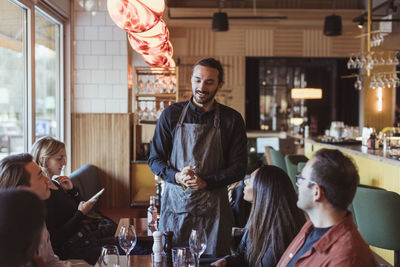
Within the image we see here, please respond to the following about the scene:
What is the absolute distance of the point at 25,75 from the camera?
15.1 ft

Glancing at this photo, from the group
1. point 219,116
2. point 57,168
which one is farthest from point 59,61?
point 219,116

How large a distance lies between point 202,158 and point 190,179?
0.21m

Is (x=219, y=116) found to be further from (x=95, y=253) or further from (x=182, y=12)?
(x=182, y=12)

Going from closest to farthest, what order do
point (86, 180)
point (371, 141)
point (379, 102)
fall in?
1. point (86, 180)
2. point (371, 141)
3. point (379, 102)

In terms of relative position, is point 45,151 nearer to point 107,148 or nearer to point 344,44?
point 107,148

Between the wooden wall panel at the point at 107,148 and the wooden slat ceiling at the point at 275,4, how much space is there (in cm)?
567

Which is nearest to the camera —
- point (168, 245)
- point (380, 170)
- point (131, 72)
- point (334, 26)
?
point (168, 245)

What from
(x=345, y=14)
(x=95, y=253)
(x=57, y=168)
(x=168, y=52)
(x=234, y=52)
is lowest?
(x=95, y=253)

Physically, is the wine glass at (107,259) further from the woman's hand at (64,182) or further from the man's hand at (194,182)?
the woman's hand at (64,182)

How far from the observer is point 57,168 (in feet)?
10.9

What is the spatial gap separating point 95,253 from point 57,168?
26.9 inches

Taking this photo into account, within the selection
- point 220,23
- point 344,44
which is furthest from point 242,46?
point 220,23

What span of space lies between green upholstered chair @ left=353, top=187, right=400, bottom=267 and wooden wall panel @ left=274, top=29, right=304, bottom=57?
845 centimetres

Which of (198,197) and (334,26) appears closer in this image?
(198,197)
